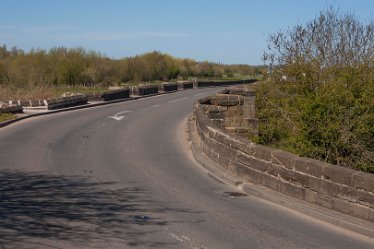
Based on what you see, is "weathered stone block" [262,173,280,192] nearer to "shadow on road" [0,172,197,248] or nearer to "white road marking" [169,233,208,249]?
"shadow on road" [0,172,197,248]

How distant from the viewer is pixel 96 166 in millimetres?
13898

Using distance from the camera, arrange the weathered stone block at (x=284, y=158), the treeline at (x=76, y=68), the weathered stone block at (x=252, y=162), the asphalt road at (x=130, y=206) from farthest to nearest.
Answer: the treeline at (x=76, y=68) < the weathered stone block at (x=252, y=162) < the weathered stone block at (x=284, y=158) < the asphalt road at (x=130, y=206)

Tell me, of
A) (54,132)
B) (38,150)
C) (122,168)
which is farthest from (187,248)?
(54,132)

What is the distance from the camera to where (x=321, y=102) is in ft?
39.9

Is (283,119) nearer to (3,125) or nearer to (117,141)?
(117,141)

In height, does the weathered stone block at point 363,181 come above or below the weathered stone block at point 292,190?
above

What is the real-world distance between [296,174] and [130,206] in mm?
2851

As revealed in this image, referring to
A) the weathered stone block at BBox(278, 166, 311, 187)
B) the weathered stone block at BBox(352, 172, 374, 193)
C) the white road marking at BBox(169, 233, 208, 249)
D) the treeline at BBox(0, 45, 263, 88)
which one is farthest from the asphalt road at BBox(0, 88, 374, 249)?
the treeline at BBox(0, 45, 263, 88)

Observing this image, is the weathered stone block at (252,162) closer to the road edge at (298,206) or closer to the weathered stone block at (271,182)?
the weathered stone block at (271,182)

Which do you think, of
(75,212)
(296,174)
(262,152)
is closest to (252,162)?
(262,152)

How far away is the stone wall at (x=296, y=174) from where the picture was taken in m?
8.20

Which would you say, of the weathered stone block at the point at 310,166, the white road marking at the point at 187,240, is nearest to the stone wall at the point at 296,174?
the weathered stone block at the point at 310,166

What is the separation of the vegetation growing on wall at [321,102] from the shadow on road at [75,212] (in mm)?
4025

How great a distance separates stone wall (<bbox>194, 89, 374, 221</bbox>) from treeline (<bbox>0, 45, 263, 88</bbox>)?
28.8 meters
